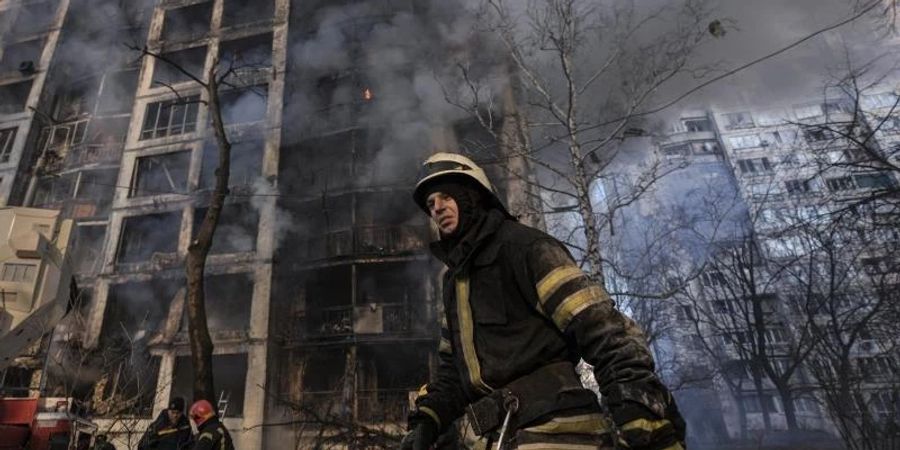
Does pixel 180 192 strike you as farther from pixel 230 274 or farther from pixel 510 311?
pixel 510 311

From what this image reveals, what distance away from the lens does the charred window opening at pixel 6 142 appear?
24.8 meters

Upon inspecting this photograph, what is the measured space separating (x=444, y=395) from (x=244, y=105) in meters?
24.3

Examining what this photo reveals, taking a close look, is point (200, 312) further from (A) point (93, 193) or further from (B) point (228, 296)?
(A) point (93, 193)

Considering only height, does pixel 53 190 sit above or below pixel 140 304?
above

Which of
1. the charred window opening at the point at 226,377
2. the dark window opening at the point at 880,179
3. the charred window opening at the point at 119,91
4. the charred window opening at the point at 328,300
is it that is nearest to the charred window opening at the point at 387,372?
the charred window opening at the point at 328,300

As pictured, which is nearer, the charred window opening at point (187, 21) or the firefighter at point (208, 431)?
the firefighter at point (208, 431)

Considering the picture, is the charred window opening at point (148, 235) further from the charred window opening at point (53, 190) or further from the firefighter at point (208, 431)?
the firefighter at point (208, 431)

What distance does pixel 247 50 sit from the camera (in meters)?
24.8

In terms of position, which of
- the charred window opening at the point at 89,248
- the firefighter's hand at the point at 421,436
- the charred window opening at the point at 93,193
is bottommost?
the firefighter's hand at the point at 421,436

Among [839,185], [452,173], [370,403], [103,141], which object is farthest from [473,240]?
[103,141]

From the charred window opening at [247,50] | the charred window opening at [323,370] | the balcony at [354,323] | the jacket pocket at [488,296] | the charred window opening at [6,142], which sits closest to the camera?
the jacket pocket at [488,296]

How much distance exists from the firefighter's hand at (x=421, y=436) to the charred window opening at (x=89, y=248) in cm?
2379

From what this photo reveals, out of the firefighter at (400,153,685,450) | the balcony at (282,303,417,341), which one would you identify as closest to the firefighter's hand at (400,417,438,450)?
the firefighter at (400,153,685,450)

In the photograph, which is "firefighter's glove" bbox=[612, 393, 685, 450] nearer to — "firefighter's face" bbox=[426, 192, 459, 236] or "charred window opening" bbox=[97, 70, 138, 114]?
"firefighter's face" bbox=[426, 192, 459, 236]
